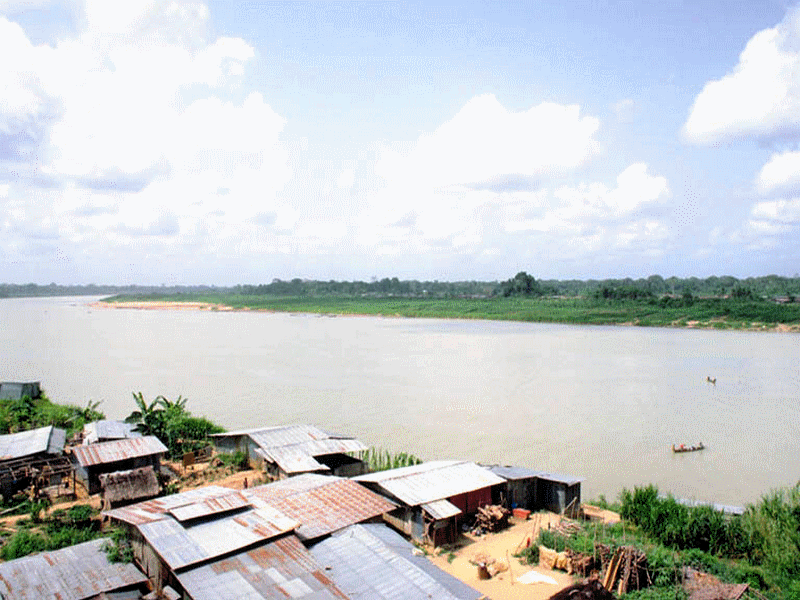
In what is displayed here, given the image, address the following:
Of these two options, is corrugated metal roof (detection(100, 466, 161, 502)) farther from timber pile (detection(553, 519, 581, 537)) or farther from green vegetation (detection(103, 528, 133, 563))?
timber pile (detection(553, 519, 581, 537))

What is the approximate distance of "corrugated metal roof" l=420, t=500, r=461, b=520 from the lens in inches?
412

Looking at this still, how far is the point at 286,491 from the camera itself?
1070 cm

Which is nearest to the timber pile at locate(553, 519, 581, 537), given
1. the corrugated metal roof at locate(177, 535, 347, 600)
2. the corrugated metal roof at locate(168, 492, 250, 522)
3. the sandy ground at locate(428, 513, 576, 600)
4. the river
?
the sandy ground at locate(428, 513, 576, 600)

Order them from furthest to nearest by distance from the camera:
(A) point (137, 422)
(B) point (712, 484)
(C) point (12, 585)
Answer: (A) point (137, 422) < (B) point (712, 484) < (C) point (12, 585)

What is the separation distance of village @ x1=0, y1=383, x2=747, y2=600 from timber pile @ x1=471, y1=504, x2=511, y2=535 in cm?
3

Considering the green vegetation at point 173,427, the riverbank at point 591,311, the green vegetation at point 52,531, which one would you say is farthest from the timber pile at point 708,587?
the riverbank at point 591,311

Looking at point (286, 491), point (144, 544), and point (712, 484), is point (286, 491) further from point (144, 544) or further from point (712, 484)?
point (712, 484)

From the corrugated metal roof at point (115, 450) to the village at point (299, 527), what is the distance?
0.14 ft

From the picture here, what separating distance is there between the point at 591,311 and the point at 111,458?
60686 millimetres

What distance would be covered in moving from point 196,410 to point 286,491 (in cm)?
1294

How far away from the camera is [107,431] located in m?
15.1

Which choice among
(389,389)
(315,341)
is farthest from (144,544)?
(315,341)

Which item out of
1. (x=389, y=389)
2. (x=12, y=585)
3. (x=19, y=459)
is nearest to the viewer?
(x=12, y=585)

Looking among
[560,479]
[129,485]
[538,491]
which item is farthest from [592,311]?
[129,485]
